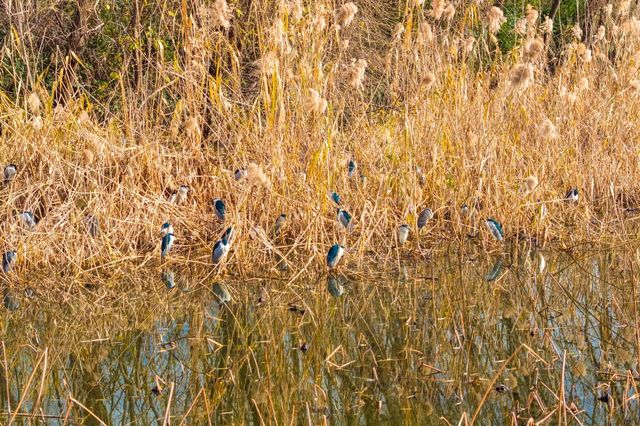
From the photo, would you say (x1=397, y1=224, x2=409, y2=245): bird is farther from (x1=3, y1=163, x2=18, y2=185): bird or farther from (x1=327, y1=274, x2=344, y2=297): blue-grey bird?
(x1=3, y1=163, x2=18, y2=185): bird

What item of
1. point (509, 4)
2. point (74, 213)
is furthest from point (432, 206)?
point (509, 4)

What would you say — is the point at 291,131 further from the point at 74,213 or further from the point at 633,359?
the point at 633,359

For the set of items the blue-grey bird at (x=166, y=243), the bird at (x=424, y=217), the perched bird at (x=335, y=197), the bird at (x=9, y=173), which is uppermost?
the bird at (x=9, y=173)

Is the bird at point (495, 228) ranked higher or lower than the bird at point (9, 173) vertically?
lower

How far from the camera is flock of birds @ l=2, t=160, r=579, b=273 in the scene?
14.1 feet

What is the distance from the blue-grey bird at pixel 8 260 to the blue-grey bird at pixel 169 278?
25.5 inches

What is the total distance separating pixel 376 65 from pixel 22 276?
204 inches

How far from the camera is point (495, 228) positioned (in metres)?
4.86

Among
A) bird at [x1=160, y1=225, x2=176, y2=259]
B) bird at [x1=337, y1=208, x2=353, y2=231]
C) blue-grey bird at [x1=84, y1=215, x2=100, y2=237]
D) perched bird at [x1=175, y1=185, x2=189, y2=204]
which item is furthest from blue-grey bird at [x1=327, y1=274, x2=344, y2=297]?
blue-grey bird at [x1=84, y1=215, x2=100, y2=237]

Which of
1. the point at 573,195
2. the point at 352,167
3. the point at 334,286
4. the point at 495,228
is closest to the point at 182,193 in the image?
the point at 352,167

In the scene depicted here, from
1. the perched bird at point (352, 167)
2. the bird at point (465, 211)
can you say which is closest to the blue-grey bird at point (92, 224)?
the perched bird at point (352, 167)

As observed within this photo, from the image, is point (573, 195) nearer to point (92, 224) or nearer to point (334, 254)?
point (334, 254)

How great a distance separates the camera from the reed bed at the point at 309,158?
14.9 feet

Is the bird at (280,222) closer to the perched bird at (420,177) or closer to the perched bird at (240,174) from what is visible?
the perched bird at (240,174)
